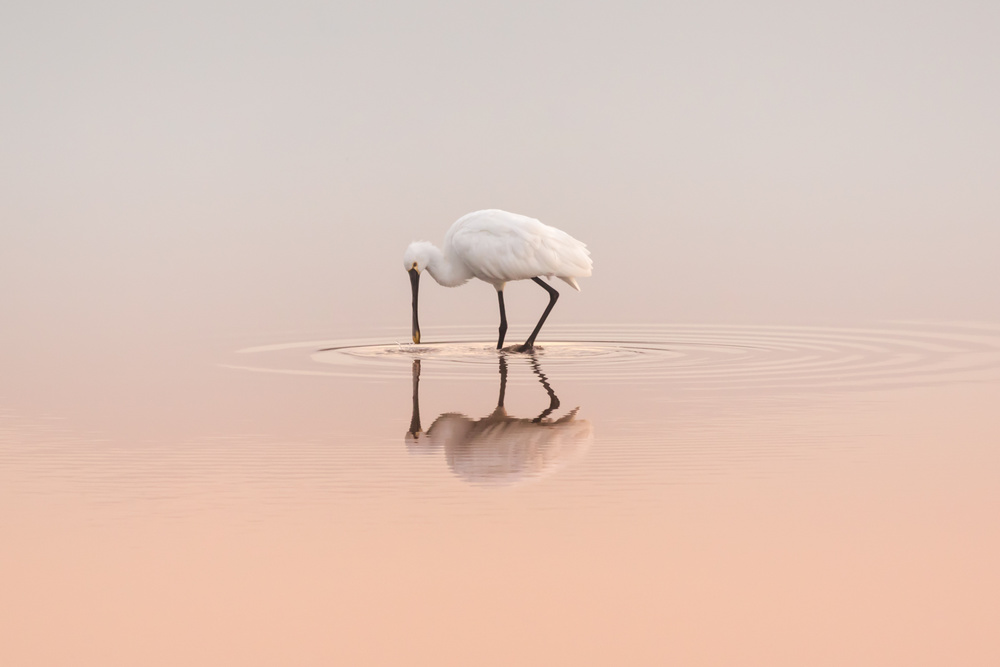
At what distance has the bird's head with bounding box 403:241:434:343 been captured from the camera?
14156 mm

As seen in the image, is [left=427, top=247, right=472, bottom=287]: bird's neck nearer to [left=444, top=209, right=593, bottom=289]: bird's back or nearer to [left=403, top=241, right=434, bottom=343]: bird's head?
[left=403, top=241, right=434, bottom=343]: bird's head

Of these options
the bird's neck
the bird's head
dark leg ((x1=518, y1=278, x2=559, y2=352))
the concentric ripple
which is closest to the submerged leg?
the concentric ripple

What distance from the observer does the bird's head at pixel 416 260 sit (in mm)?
14156

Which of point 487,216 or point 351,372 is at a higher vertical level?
point 487,216

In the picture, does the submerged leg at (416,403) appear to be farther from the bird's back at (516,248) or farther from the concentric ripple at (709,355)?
the bird's back at (516,248)

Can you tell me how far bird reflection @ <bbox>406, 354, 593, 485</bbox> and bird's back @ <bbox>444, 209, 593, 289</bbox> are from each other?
12.9 ft

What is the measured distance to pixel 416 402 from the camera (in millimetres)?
9703

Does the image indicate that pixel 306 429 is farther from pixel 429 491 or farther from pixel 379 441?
pixel 429 491

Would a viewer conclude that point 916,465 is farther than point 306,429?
No

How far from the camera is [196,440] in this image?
8172 mm

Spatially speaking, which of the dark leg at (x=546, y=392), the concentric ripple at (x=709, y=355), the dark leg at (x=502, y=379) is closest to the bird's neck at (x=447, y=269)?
the concentric ripple at (x=709, y=355)

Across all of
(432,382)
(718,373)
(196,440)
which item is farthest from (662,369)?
(196,440)

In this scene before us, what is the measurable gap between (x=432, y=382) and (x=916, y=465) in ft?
14.7

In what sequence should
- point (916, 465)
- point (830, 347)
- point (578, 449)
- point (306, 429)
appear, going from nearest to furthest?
point (916, 465), point (578, 449), point (306, 429), point (830, 347)
